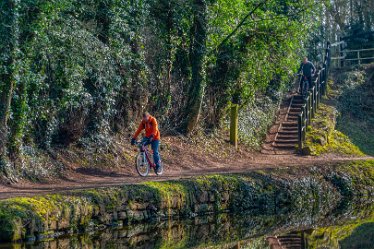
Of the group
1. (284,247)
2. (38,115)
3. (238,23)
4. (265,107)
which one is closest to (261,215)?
(284,247)

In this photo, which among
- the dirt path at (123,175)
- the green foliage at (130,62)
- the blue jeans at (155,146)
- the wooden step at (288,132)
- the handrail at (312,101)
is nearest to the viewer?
the dirt path at (123,175)

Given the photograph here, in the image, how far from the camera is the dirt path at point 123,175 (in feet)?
60.8

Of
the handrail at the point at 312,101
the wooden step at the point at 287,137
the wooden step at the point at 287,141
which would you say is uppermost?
the handrail at the point at 312,101

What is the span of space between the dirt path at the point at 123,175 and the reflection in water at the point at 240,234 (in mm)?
1866

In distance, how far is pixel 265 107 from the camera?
31672 mm

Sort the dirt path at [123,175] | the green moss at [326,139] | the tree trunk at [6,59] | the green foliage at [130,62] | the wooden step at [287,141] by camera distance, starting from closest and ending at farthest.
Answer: the dirt path at [123,175] < the tree trunk at [6,59] < the green foliage at [130,62] < the green moss at [326,139] < the wooden step at [287,141]

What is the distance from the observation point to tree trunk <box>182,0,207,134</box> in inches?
1011

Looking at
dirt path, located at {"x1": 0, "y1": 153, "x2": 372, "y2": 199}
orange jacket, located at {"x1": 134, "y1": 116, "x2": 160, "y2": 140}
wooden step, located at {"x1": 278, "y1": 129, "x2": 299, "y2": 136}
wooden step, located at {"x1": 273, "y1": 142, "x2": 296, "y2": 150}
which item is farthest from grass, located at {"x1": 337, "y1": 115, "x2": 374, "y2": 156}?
orange jacket, located at {"x1": 134, "y1": 116, "x2": 160, "y2": 140}

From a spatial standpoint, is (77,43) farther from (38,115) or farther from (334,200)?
(334,200)

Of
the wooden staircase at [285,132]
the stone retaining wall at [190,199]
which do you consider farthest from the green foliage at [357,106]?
the stone retaining wall at [190,199]

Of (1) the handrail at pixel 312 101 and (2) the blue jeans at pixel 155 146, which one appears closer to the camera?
(2) the blue jeans at pixel 155 146

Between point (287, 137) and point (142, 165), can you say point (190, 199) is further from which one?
point (287, 137)

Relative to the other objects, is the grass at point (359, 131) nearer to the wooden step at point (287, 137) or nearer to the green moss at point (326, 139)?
the green moss at point (326, 139)

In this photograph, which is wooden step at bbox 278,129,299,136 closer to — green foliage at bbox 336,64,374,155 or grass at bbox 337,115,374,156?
grass at bbox 337,115,374,156
